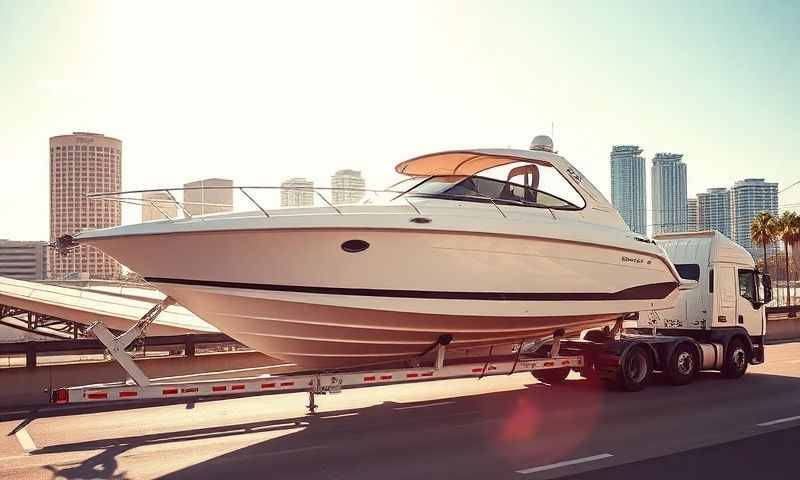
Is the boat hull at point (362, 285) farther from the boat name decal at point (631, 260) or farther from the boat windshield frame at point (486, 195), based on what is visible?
the boat name decal at point (631, 260)

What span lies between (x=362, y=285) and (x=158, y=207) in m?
2.38

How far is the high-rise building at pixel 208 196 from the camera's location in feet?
23.6

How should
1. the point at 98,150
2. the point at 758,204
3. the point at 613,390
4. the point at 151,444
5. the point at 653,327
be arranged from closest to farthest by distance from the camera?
1. the point at 151,444
2. the point at 613,390
3. the point at 653,327
4. the point at 758,204
5. the point at 98,150

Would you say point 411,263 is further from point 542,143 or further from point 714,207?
point 714,207

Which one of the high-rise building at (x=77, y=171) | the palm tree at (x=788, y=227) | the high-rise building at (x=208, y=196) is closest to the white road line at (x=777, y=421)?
the high-rise building at (x=208, y=196)

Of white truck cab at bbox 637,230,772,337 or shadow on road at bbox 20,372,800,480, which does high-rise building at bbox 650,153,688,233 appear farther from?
shadow on road at bbox 20,372,800,480

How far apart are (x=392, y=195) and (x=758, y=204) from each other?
85230 millimetres

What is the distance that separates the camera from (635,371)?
10242 mm

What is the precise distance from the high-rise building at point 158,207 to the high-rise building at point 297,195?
117 centimetres

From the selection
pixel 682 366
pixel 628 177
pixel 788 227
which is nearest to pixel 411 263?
pixel 682 366

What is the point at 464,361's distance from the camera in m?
8.82

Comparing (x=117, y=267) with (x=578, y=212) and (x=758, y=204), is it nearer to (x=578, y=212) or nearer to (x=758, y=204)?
(x=578, y=212)

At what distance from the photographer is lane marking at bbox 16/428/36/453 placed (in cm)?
661

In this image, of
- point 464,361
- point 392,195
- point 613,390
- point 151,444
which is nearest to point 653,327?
point 613,390
